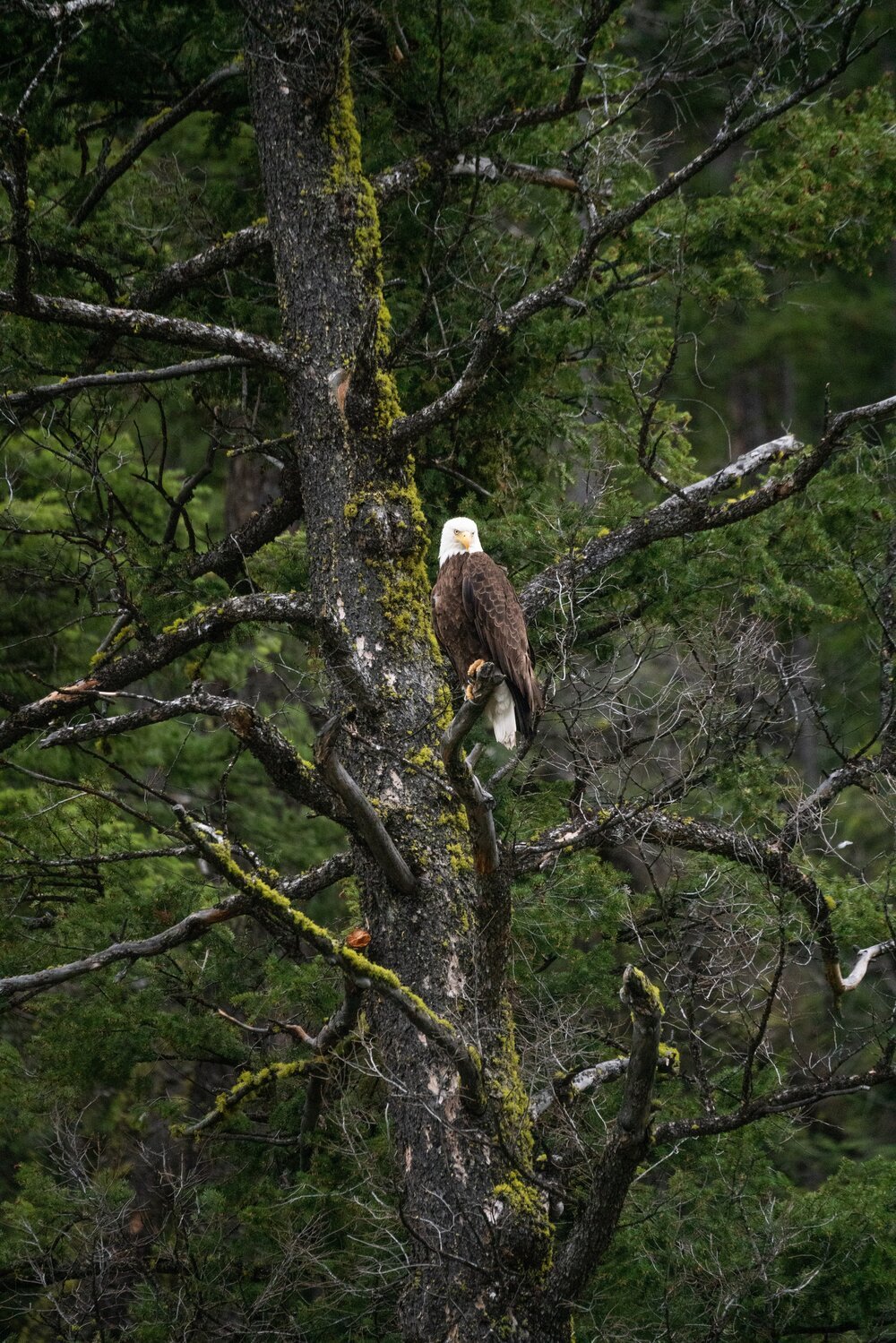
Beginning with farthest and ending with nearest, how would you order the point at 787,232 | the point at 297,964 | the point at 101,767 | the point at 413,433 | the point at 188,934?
the point at 101,767 → the point at 787,232 → the point at 297,964 → the point at 413,433 → the point at 188,934

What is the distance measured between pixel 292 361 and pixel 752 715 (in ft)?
10.6

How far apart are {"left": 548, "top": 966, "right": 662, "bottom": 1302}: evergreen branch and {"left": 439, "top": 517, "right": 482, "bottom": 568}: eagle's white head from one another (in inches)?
116

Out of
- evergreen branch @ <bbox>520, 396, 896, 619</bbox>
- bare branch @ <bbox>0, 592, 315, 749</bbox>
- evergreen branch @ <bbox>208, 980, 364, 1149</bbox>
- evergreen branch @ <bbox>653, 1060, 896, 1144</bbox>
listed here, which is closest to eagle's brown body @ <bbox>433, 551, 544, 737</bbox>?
evergreen branch @ <bbox>520, 396, 896, 619</bbox>

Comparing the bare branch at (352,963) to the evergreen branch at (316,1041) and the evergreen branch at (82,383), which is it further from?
the evergreen branch at (82,383)

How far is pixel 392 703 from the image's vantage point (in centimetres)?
586

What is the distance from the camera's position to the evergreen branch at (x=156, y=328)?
5984 millimetres

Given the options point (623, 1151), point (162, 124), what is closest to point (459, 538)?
point (162, 124)

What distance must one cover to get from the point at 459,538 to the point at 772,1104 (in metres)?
3.24

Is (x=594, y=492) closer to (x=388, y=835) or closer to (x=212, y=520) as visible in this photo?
(x=388, y=835)

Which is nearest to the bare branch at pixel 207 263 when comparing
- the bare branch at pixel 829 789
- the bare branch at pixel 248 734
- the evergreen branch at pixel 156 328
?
the evergreen branch at pixel 156 328

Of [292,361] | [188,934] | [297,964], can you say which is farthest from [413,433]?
[297,964]

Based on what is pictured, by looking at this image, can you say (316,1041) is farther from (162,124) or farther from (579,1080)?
→ (162,124)

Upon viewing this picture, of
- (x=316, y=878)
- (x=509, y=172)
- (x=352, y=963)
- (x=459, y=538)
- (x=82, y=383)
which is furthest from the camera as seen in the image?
(x=509, y=172)

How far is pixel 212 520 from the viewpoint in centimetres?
1318
